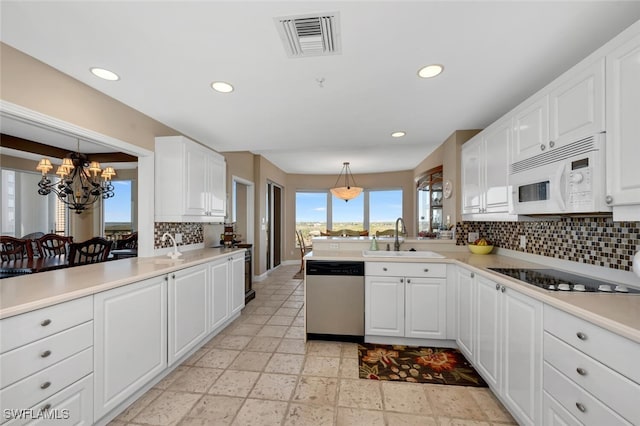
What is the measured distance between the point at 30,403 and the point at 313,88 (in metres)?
2.52

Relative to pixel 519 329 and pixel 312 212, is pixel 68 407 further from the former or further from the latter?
pixel 312 212

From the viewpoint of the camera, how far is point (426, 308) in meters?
2.67

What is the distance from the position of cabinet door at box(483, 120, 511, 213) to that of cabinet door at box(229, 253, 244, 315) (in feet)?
9.47

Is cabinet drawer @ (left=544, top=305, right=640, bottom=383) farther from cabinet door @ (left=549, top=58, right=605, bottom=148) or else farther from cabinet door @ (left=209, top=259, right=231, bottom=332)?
cabinet door @ (left=209, top=259, right=231, bottom=332)

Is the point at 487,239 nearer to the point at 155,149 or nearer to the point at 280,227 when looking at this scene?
the point at 155,149

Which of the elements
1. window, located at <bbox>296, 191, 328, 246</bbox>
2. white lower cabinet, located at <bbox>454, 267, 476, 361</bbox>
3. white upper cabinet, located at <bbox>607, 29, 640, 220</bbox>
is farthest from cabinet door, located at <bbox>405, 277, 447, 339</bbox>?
window, located at <bbox>296, 191, 328, 246</bbox>

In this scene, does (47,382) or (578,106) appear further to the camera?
(578,106)

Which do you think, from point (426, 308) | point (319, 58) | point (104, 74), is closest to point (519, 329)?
point (426, 308)

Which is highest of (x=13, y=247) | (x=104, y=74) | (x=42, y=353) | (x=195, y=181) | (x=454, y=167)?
(x=104, y=74)

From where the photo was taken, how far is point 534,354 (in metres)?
1.47

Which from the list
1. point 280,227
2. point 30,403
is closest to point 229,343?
point 30,403

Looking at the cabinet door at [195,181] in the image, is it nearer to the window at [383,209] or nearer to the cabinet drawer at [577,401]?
the cabinet drawer at [577,401]

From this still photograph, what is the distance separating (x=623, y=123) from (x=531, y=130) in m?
0.72

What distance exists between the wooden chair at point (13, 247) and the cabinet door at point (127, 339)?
8.57 feet
